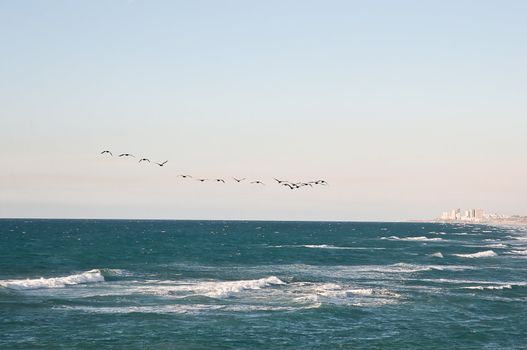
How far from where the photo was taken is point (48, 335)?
132 ft

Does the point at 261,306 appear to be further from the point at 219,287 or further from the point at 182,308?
the point at 219,287

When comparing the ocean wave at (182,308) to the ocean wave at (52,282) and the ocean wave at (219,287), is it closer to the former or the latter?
the ocean wave at (219,287)

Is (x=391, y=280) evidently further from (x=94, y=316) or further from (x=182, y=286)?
(x=94, y=316)

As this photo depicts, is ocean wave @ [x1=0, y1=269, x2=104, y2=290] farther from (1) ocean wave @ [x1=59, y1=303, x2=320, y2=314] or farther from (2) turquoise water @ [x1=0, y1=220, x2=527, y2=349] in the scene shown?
(1) ocean wave @ [x1=59, y1=303, x2=320, y2=314]

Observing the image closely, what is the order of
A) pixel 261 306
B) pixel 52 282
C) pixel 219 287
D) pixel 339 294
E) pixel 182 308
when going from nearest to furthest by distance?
pixel 182 308 < pixel 261 306 < pixel 339 294 < pixel 219 287 < pixel 52 282

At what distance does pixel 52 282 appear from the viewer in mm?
64250

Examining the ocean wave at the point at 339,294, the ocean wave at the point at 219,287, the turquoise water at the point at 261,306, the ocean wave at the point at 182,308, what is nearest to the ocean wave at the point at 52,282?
the turquoise water at the point at 261,306

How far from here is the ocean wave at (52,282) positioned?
61.4 metres

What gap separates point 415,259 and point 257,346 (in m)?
66.5

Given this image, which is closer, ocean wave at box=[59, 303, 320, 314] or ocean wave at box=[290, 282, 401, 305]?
ocean wave at box=[59, 303, 320, 314]

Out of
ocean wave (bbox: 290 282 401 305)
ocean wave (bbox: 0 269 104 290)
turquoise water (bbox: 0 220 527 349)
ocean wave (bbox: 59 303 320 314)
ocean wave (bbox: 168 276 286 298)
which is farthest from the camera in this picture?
ocean wave (bbox: 0 269 104 290)

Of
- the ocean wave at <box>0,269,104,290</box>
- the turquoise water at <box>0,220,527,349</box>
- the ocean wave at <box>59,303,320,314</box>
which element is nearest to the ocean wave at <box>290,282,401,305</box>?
the turquoise water at <box>0,220,527,349</box>

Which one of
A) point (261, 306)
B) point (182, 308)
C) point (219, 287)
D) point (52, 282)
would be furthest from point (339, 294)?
point (52, 282)

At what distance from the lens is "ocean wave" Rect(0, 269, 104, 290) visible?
61438 mm
